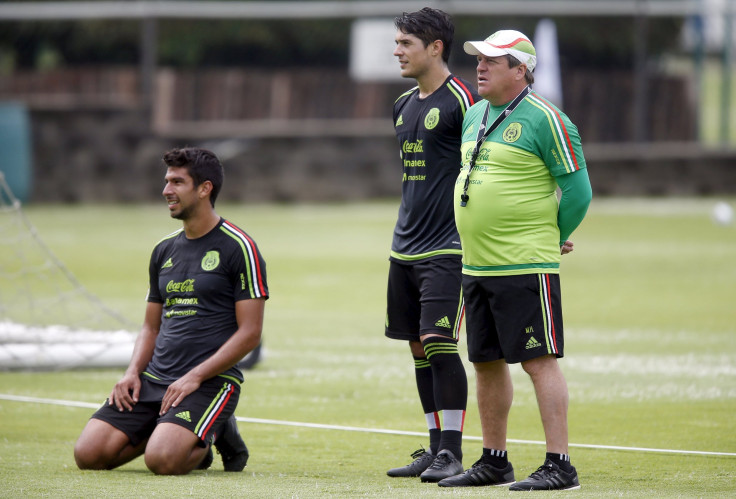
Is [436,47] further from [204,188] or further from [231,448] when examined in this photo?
[231,448]

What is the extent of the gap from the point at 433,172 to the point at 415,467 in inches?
61.1

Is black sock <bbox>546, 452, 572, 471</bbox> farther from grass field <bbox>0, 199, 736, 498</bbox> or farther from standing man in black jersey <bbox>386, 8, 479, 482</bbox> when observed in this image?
→ standing man in black jersey <bbox>386, 8, 479, 482</bbox>

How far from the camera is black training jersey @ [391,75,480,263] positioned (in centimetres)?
662

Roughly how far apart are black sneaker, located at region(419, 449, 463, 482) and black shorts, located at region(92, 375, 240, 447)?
1095 millimetres

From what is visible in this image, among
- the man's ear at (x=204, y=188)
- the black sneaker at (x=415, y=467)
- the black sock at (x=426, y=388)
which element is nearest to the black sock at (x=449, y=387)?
the black sneaker at (x=415, y=467)

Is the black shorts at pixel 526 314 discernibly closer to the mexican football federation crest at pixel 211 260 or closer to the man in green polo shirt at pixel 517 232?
the man in green polo shirt at pixel 517 232

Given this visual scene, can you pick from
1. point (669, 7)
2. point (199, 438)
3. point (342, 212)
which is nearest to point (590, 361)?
point (199, 438)

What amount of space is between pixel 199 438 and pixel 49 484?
85 centimetres

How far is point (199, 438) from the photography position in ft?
21.2

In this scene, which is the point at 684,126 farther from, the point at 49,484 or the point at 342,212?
the point at 49,484

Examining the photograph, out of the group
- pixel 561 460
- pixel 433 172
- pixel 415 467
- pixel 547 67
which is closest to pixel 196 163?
pixel 433 172

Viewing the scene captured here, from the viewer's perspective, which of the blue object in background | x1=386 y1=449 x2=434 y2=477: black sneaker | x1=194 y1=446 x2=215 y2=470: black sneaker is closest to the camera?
x1=386 y1=449 x2=434 y2=477: black sneaker

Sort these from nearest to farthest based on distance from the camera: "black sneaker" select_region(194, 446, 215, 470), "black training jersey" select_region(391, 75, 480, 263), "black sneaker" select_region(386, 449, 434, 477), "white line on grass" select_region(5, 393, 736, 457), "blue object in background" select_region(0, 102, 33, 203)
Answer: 1. "black sneaker" select_region(386, 449, 434, 477)
2. "black training jersey" select_region(391, 75, 480, 263)
3. "black sneaker" select_region(194, 446, 215, 470)
4. "white line on grass" select_region(5, 393, 736, 457)
5. "blue object in background" select_region(0, 102, 33, 203)

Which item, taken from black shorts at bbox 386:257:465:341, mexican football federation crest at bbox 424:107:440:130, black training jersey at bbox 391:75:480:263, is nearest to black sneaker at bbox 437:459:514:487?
black shorts at bbox 386:257:465:341
